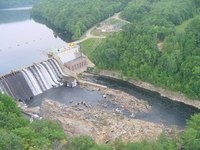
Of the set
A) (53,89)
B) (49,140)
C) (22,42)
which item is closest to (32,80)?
(53,89)

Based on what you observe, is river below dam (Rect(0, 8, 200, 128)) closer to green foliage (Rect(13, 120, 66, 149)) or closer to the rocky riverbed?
the rocky riverbed

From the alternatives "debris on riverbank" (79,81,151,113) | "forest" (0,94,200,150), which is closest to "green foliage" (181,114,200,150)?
"forest" (0,94,200,150)

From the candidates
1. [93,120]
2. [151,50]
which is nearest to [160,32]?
[151,50]

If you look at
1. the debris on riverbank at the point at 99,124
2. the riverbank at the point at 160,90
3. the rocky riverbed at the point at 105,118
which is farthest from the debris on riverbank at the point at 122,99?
the riverbank at the point at 160,90

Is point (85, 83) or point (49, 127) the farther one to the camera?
point (85, 83)

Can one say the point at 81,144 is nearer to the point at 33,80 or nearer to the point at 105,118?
the point at 105,118

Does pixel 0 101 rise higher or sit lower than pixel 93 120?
higher

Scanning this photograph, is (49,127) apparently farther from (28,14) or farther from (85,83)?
(28,14)
